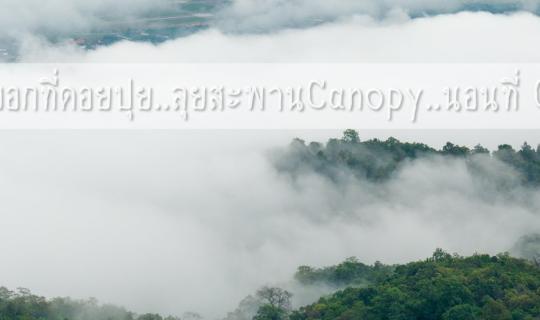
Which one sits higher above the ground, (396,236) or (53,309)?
(396,236)

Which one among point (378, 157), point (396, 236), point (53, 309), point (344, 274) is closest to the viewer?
point (53, 309)

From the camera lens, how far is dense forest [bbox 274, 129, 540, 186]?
186 ft

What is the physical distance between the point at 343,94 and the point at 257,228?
18477 millimetres

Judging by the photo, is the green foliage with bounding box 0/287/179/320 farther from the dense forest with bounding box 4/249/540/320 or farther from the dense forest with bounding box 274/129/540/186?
Result: the dense forest with bounding box 274/129/540/186

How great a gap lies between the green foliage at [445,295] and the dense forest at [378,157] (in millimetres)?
13237

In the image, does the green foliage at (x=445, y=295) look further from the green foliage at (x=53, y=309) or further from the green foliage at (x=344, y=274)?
the green foliage at (x=53, y=309)

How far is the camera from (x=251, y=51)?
320 ft

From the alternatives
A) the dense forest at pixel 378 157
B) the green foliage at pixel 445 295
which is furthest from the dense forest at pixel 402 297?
the dense forest at pixel 378 157

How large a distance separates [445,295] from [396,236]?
12.1 meters


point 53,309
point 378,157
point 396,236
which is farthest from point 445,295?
point 378,157

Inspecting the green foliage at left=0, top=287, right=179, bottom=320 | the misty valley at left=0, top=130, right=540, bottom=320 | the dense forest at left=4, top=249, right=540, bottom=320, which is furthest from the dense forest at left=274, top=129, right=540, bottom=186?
the green foliage at left=0, top=287, right=179, bottom=320

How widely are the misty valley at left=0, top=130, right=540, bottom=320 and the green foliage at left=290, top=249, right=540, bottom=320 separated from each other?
0.04m

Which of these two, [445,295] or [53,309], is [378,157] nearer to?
[445,295]

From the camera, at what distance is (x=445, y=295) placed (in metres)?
39.2
